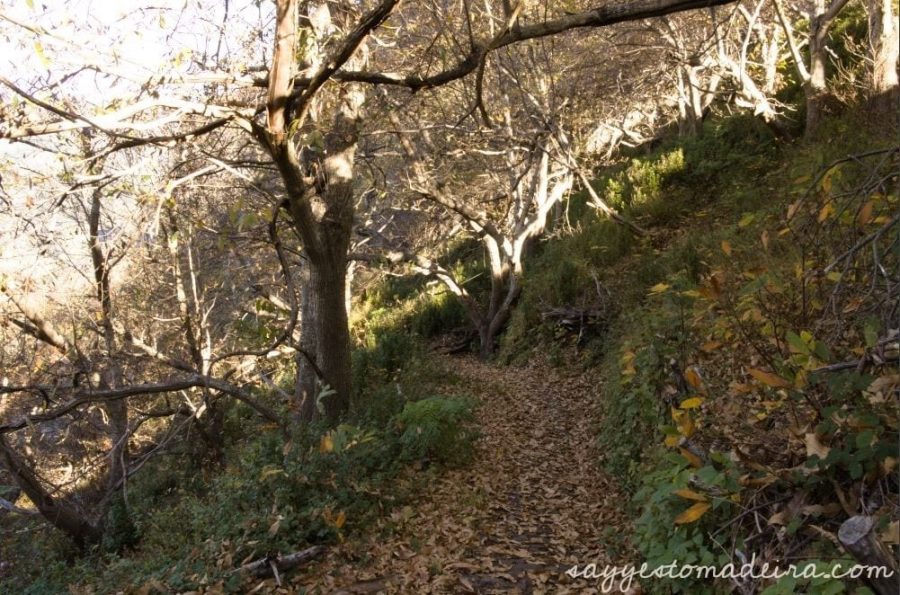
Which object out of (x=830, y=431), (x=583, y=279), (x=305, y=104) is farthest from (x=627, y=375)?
(x=583, y=279)

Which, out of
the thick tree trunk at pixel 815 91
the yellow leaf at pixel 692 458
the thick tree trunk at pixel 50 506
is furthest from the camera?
the thick tree trunk at pixel 815 91

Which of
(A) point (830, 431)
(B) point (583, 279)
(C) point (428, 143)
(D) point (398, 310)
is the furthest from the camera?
(D) point (398, 310)

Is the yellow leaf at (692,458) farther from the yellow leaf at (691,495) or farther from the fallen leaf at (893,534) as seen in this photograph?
the fallen leaf at (893,534)

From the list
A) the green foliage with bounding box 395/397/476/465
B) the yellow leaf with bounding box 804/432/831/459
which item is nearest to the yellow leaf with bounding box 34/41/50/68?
the green foliage with bounding box 395/397/476/465

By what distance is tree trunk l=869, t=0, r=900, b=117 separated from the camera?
8.28 metres

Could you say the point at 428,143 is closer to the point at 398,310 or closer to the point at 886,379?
the point at 398,310

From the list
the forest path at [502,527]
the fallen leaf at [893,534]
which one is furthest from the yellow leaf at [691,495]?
the forest path at [502,527]

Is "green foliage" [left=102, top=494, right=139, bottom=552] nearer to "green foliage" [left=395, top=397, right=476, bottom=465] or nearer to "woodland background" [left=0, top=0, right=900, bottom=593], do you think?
"woodland background" [left=0, top=0, right=900, bottom=593]

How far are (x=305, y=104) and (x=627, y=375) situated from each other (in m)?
4.47

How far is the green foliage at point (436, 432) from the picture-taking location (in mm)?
6367

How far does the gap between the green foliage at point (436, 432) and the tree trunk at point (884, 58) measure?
275 inches

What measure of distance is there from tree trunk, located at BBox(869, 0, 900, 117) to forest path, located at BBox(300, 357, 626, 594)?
5.73 meters

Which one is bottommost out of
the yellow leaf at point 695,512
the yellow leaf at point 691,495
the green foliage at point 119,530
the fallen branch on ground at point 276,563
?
the green foliage at point 119,530

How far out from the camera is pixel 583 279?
12.1 m
